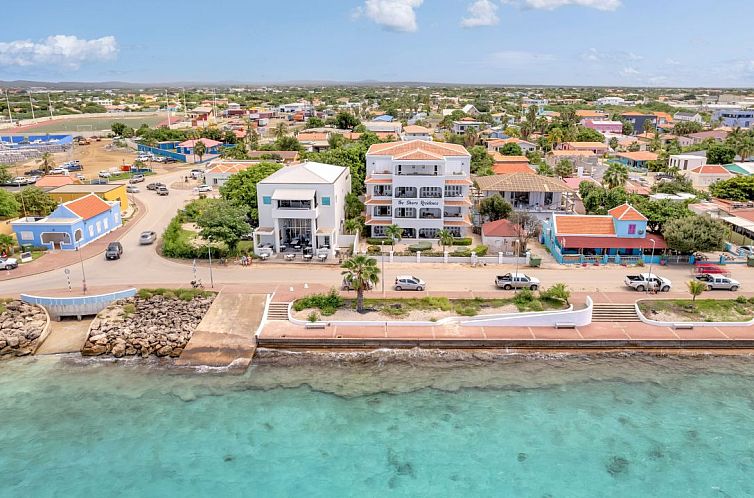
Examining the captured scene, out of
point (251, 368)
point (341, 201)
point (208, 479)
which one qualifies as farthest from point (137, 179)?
point (208, 479)

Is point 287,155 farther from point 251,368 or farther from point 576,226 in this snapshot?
point 251,368

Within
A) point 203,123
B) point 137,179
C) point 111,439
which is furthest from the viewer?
point 203,123

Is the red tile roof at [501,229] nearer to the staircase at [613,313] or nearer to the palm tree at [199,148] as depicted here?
the staircase at [613,313]

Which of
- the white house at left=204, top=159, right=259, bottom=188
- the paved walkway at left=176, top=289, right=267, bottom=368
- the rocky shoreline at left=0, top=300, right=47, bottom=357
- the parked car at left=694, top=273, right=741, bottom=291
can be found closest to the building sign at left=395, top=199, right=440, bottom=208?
the paved walkway at left=176, top=289, right=267, bottom=368

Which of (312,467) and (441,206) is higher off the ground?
(441,206)

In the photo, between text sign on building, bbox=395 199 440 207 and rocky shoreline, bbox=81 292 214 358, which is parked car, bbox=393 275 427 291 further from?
rocky shoreline, bbox=81 292 214 358

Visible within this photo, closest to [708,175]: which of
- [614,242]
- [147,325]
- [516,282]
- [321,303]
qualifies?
[614,242]

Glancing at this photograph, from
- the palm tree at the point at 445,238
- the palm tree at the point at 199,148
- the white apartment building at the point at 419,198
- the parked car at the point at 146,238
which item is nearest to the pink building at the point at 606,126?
the palm tree at the point at 199,148
